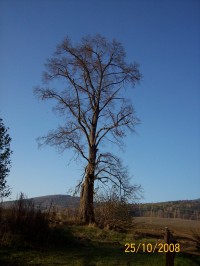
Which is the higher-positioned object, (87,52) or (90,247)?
(87,52)

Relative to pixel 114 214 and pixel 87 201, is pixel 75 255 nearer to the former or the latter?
pixel 114 214

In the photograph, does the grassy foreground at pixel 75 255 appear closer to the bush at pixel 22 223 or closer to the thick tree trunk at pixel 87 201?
the bush at pixel 22 223

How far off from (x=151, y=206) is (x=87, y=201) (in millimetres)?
24144

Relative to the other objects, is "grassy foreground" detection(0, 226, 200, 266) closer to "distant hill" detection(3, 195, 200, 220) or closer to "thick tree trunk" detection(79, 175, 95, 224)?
"distant hill" detection(3, 195, 200, 220)

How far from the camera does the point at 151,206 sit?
48.0 m

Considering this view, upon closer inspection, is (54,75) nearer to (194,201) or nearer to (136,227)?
(136,227)

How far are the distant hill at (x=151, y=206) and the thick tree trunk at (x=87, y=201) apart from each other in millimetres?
1388

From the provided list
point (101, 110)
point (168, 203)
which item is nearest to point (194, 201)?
point (168, 203)

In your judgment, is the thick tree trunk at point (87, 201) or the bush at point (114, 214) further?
the thick tree trunk at point (87, 201)

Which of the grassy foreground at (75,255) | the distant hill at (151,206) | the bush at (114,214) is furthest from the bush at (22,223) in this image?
the bush at (114,214)

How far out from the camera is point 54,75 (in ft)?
91.9

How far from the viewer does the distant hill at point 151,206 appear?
1701 centimetres

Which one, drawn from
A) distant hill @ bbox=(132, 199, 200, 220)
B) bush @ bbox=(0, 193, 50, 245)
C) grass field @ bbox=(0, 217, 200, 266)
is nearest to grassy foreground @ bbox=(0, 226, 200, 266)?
grass field @ bbox=(0, 217, 200, 266)

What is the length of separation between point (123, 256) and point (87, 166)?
547 inches
